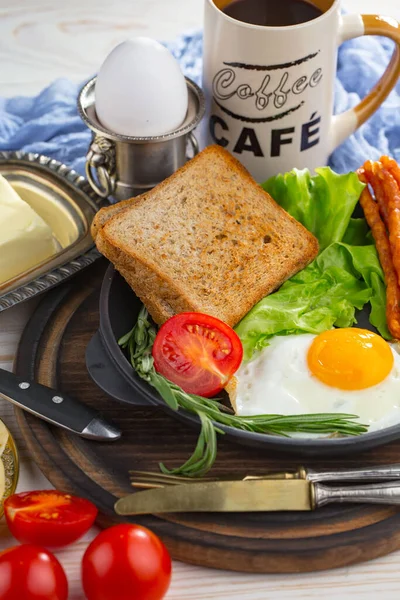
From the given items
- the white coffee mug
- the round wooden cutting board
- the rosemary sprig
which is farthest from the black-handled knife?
the white coffee mug

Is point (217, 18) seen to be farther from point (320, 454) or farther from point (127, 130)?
point (320, 454)

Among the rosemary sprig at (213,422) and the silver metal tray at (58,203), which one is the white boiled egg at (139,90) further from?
the rosemary sprig at (213,422)

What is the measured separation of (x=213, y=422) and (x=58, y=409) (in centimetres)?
44

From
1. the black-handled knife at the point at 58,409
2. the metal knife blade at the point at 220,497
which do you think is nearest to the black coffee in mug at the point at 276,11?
the black-handled knife at the point at 58,409

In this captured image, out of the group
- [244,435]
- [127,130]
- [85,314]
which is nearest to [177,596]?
[244,435]

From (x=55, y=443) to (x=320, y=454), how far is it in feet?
2.22

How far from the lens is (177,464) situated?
204cm

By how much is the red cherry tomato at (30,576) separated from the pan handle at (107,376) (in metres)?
0.42

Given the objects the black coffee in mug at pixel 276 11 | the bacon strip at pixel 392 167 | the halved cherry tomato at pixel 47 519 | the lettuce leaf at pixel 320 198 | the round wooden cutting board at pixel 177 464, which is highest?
the black coffee in mug at pixel 276 11

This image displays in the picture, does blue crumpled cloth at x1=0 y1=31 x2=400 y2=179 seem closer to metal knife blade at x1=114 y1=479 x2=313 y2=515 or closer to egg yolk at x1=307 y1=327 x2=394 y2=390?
egg yolk at x1=307 y1=327 x2=394 y2=390

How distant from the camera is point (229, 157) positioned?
2635 millimetres

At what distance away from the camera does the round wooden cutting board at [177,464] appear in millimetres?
1848

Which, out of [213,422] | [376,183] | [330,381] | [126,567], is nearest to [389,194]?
[376,183]

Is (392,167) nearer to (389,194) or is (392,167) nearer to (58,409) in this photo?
(389,194)
